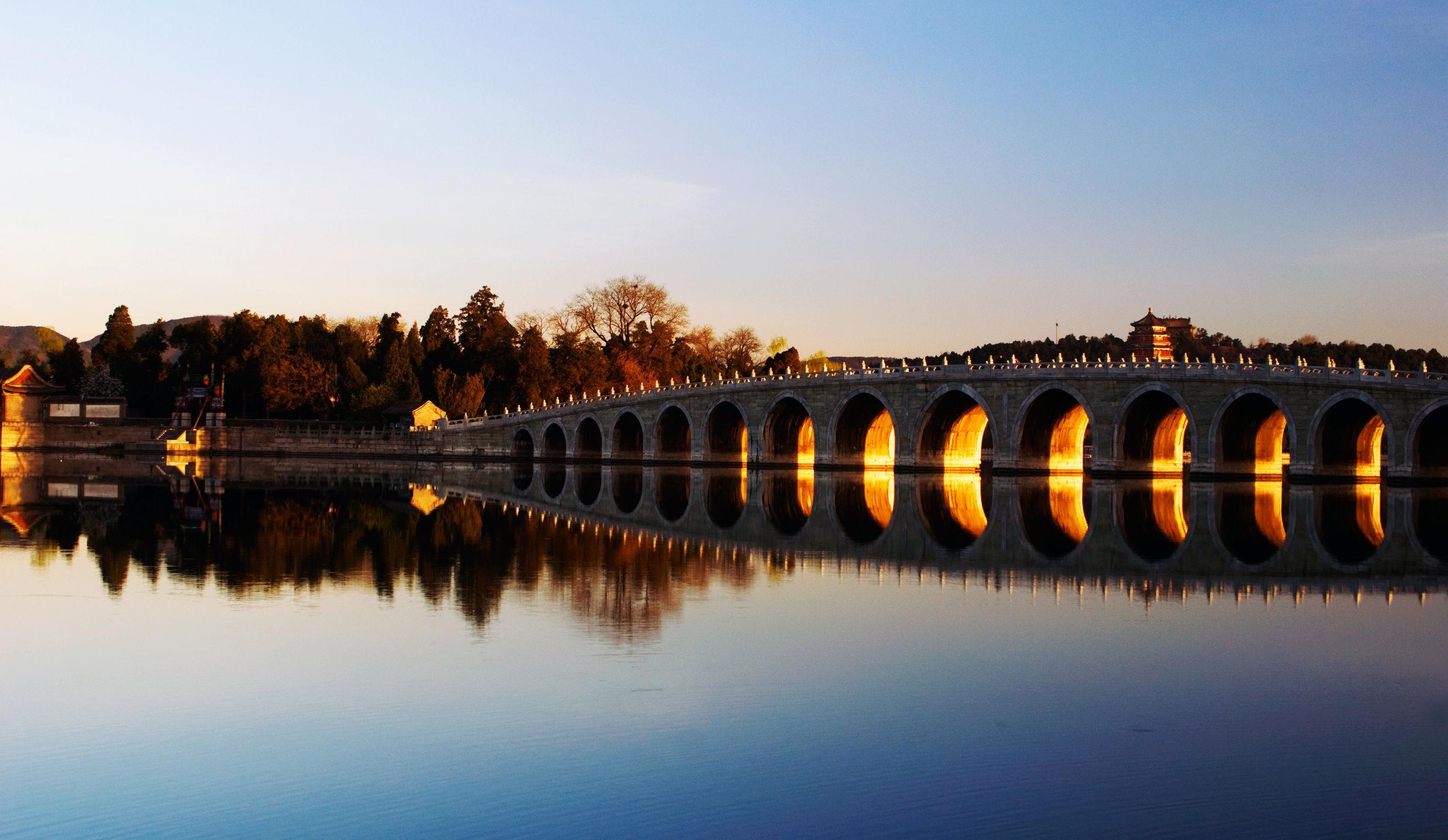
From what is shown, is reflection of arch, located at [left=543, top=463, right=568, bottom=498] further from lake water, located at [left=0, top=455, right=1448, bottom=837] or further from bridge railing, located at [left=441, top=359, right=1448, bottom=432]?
lake water, located at [left=0, top=455, right=1448, bottom=837]

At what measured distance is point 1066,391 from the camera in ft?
167

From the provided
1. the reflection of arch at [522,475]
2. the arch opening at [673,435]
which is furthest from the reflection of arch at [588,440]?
the arch opening at [673,435]

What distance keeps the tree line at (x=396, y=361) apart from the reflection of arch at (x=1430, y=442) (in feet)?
156

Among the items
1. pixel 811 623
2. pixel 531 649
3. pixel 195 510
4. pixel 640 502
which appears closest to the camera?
pixel 531 649

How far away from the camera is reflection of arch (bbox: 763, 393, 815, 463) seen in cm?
6194

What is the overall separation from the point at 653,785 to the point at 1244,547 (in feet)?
59.2

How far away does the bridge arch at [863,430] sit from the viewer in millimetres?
58375

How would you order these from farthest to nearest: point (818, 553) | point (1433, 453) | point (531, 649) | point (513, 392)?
point (513, 392)
point (1433, 453)
point (818, 553)
point (531, 649)

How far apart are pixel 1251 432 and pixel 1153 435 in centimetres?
412

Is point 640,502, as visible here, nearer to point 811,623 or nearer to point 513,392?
point 811,623

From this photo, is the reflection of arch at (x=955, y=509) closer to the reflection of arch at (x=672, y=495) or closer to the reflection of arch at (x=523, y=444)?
the reflection of arch at (x=672, y=495)

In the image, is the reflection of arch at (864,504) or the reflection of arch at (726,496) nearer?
the reflection of arch at (864,504)

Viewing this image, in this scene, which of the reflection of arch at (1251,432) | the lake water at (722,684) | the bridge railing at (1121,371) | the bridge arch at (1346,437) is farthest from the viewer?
the reflection of arch at (1251,432)

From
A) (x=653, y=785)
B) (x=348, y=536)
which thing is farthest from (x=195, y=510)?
(x=653, y=785)
